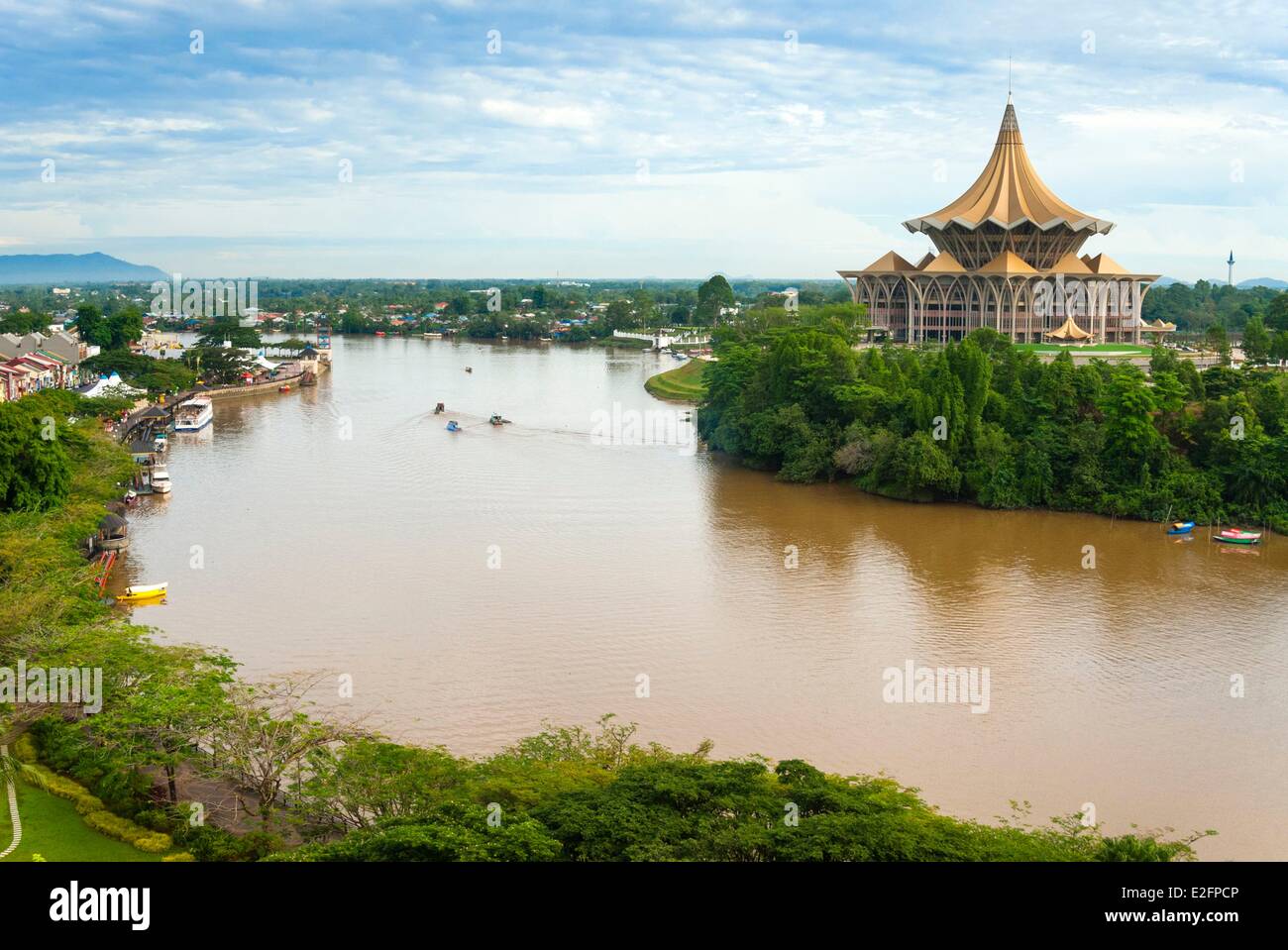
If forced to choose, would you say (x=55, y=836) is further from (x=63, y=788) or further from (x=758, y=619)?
(x=758, y=619)

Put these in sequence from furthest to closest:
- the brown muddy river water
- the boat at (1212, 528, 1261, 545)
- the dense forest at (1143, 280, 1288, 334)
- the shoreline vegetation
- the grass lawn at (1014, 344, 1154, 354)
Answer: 1. the dense forest at (1143, 280, 1288, 334)
2. the grass lawn at (1014, 344, 1154, 354)
3. the boat at (1212, 528, 1261, 545)
4. the brown muddy river water
5. the shoreline vegetation

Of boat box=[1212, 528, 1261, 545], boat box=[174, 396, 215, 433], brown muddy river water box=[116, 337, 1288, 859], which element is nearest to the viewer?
brown muddy river water box=[116, 337, 1288, 859]

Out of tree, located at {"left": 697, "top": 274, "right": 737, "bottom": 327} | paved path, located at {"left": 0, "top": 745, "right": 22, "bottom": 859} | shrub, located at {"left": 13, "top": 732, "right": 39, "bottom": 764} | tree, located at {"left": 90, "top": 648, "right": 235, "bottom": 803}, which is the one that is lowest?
paved path, located at {"left": 0, "top": 745, "right": 22, "bottom": 859}

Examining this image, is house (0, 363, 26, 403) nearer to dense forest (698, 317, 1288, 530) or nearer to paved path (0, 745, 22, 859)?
dense forest (698, 317, 1288, 530)

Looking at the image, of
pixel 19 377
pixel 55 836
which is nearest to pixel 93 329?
pixel 19 377

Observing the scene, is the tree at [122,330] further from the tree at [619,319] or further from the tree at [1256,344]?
the tree at [1256,344]

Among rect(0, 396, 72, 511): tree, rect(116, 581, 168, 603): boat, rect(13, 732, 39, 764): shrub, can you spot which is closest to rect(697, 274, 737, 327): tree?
rect(0, 396, 72, 511): tree

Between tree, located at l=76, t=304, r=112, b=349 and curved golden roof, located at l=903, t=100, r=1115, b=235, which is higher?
curved golden roof, located at l=903, t=100, r=1115, b=235

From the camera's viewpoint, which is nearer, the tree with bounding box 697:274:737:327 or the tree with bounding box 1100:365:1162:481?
the tree with bounding box 1100:365:1162:481
